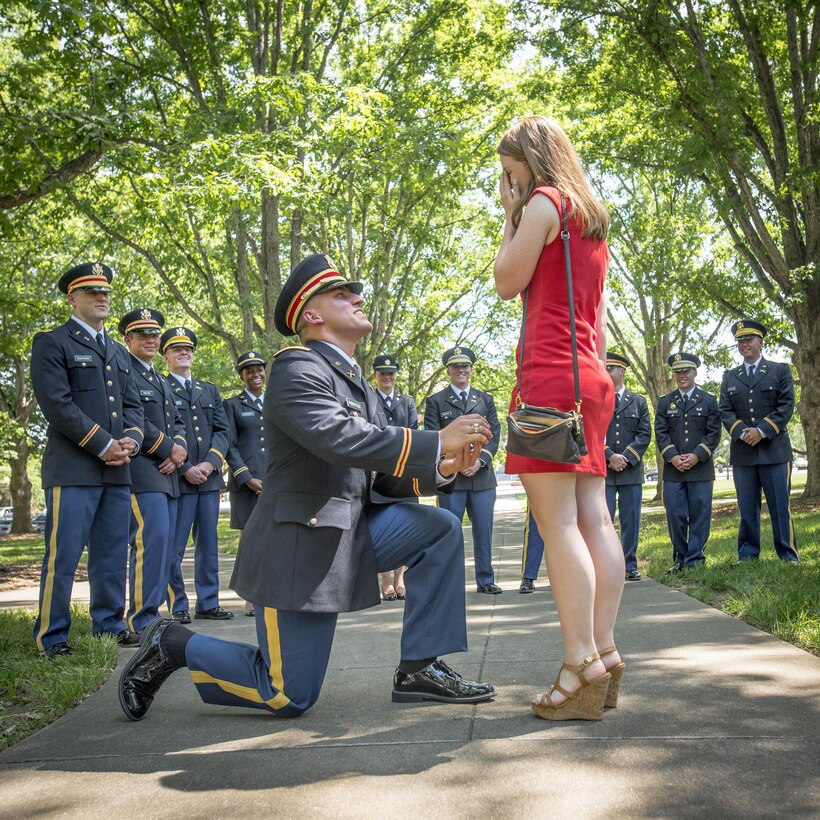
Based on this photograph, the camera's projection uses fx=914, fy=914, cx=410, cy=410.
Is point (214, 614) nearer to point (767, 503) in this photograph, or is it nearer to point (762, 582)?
point (762, 582)

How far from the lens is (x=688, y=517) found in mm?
9609

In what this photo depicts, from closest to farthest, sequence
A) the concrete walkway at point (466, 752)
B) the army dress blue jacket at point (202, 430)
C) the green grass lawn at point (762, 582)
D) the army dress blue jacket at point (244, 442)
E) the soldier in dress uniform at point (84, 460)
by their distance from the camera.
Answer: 1. the concrete walkway at point (466, 752)
2. the green grass lawn at point (762, 582)
3. the soldier in dress uniform at point (84, 460)
4. the army dress blue jacket at point (202, 430)
5. the army dress blue jacket at point (244, 442)

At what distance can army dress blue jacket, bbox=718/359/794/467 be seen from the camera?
9031 millimetres

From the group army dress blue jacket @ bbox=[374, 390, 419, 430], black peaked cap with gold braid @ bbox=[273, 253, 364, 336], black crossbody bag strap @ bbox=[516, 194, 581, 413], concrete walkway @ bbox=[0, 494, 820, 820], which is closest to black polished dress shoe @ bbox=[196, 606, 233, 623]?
army dress blue jacket @ bbox=[374, 390, 419, 430]

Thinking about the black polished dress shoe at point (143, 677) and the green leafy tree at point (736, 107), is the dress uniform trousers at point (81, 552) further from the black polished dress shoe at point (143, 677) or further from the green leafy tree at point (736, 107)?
the green leafy tree at point (736, 107)

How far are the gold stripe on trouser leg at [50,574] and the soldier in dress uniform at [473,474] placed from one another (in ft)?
12.7

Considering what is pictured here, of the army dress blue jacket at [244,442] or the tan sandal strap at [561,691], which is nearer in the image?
the tan sandal strap at [561,691]

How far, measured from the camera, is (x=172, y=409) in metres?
7.70

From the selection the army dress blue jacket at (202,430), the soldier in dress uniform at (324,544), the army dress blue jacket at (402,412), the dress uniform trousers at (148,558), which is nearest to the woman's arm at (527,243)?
the soldier in dress uniform at (324,544)

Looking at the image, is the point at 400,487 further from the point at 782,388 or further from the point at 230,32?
the point at 230,32

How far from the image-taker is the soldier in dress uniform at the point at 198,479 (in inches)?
309

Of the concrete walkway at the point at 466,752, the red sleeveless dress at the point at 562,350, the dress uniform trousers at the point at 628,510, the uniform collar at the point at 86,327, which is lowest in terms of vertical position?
the concrete walkway at the point at 466,752

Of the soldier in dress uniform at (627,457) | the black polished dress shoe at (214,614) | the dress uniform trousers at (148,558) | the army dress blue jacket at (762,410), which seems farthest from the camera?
the soldier in dress uniform at (627,457)

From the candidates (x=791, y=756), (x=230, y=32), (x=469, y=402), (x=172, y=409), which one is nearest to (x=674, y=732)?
(x=791, y=756)
